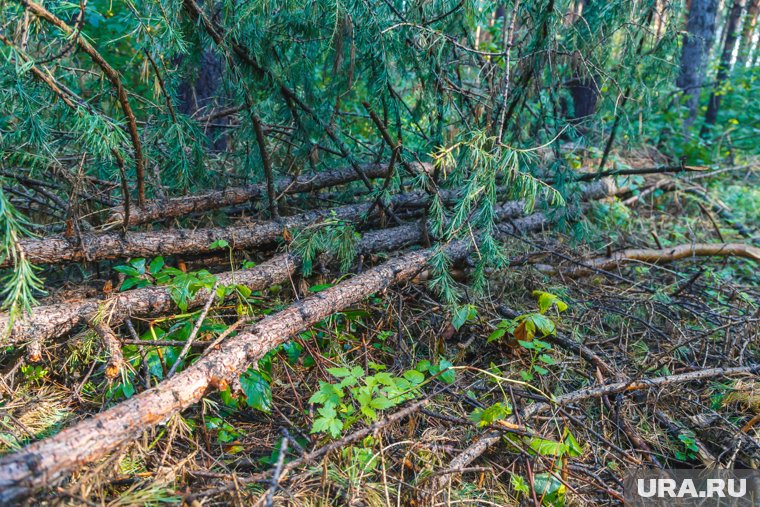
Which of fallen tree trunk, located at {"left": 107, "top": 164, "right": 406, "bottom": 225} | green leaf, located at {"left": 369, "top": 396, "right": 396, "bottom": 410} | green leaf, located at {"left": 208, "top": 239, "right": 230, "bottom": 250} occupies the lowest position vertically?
green leaf, located at {"left": 369, "top": 396, "right": 396, "bottom": 410}

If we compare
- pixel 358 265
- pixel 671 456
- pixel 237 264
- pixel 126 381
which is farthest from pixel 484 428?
pixel 237 264

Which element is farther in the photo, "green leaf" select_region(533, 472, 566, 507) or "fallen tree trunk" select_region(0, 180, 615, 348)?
"fallen tree trunk" select_region(0, 180, 615, 348)

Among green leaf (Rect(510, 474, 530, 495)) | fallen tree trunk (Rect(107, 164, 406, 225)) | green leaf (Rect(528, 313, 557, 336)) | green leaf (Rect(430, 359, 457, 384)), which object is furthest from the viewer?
fallen tree trunk (Rect(107, 164, 406, 225))

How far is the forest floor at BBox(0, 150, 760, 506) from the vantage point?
1835mm

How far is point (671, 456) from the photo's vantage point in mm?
2287

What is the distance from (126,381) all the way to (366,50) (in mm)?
2023

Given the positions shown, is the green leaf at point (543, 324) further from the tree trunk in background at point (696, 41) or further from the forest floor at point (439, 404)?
the tree trunk in background at point (696, 41)

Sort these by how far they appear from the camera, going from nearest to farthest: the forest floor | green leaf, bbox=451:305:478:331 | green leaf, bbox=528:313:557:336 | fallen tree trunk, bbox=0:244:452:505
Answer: fallen tree trunk, bbox=0:244:452:505 < the forest floor < green leaf, bbox=528:313:557:336 < green leaf, bbox=451:305:478:331

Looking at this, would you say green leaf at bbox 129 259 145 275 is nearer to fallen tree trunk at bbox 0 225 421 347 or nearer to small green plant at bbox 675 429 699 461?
fallen tree trunk at bbox 0 225 421 347

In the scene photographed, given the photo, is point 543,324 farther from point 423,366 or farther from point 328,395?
point 328,395

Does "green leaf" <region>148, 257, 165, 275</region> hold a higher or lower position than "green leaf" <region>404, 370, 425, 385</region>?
higher

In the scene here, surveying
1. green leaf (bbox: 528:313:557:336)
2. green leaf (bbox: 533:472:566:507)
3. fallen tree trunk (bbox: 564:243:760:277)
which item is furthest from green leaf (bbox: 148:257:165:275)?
fallen tree trunk (bbox: 564:243:760:277)

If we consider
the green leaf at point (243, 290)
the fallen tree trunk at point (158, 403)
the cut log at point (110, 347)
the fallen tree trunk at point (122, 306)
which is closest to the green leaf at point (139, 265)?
the fallen tree trunk at point (122, 306)

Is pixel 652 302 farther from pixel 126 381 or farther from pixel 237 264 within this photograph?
pixel 126 381
